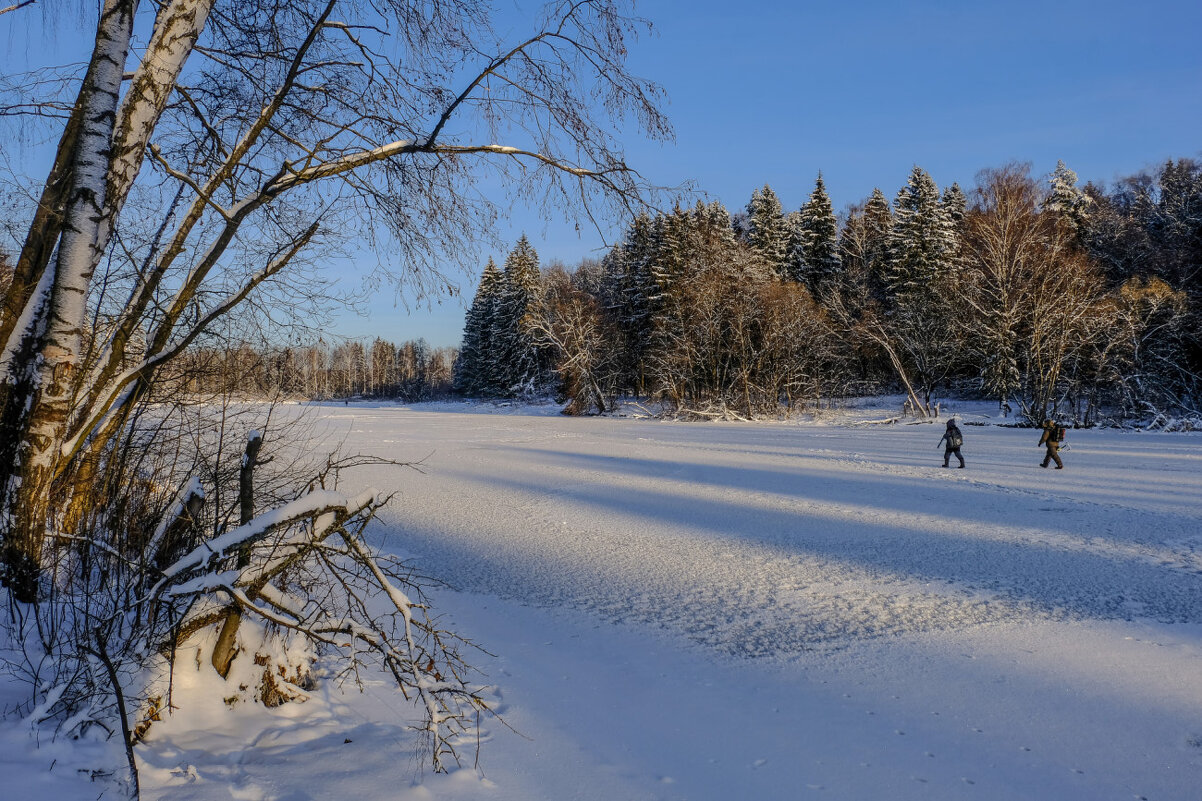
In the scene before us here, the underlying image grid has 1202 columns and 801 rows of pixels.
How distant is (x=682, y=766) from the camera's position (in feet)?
11.6

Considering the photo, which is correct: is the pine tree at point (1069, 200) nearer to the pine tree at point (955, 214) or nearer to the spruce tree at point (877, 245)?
the pine tree at point (955, 214)

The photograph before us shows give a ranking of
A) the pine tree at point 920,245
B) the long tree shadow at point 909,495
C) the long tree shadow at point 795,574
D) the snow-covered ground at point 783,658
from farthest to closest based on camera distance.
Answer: the pine tree at point 920,245 < the long tree shadow at point 909,495 < the long tree shadow at point 795,574 < the snow-covered ground at point 783,658

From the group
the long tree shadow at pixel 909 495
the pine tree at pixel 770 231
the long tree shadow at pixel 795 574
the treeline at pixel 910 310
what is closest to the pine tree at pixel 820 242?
the treeline at pixel 910 310

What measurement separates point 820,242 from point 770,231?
415 centimetres

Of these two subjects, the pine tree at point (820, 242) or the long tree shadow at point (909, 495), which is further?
the pine tree at point (820, 242)

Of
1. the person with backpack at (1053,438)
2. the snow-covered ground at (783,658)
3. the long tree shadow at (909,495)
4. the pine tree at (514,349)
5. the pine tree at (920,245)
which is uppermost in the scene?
the pine tree at (920,245)

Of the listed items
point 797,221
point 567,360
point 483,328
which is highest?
point 797,221

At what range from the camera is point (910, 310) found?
36688 mm

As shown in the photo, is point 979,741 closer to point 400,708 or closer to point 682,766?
point 682,766

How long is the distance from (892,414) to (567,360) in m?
18.7

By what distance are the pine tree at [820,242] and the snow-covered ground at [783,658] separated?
124 ft

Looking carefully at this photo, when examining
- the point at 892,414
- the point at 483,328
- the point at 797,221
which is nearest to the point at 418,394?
the point at 483,328

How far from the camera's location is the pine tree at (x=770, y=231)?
46.4 m

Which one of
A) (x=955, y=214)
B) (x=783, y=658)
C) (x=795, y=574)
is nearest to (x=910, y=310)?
(x=955, y=214)
